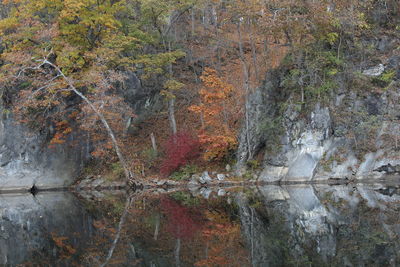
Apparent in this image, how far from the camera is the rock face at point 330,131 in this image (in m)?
20.8

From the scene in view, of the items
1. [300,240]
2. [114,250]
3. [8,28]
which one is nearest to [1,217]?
[114,250]

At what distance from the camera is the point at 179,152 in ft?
77.2

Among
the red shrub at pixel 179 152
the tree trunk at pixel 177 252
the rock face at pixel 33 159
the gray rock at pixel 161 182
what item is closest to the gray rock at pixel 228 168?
the red shrub at pixel 179 152

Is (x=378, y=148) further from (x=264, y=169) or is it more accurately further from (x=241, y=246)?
(x=241, y=246)

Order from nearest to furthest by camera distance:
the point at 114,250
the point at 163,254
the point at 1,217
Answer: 1. the point at 163,254
2. the point at 114,250
3. the point at 1,217

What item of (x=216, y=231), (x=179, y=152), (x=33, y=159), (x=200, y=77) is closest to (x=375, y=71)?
(x=200, y=77)

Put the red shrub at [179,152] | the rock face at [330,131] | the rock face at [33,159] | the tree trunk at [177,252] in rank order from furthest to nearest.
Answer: the rock face at [33,159] < the red shrub at [179,152] < the rock face at [330,131] < the tree trunk at [177,252]

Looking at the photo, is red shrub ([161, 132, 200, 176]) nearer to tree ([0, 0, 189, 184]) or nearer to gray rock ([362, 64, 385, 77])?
tree ([0, 0, 189, 184])

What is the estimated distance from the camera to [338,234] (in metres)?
9.04

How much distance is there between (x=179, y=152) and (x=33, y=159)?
8.55 metres

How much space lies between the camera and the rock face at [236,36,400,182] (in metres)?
20.8

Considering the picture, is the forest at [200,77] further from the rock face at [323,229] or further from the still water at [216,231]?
the rock face at [323,229]

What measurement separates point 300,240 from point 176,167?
15091 mm

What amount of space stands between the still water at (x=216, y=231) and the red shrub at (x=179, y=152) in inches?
257
